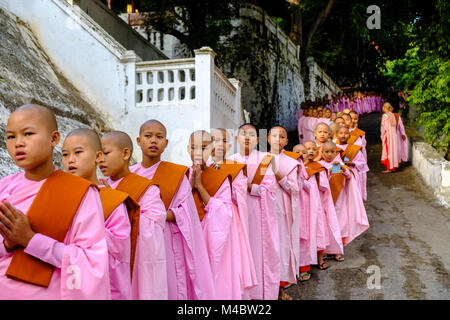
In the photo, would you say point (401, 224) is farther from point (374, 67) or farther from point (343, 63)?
point (374, 67)

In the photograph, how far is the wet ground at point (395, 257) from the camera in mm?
5754

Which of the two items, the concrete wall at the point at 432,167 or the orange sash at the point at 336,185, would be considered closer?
the orange sash at the point at 336,185

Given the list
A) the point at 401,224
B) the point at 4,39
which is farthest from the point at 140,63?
the point at 401,224

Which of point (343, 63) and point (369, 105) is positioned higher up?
point (343, 63)

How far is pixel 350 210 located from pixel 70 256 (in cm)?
595

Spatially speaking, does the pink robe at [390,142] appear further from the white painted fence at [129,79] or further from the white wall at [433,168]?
the white painted fence at [129,79]

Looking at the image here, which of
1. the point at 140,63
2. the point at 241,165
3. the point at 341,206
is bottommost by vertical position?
the point at 341,206

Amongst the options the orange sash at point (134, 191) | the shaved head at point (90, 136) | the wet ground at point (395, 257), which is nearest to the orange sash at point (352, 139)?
the wet ground at point (395, 257)

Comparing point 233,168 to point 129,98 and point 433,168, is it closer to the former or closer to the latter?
point 129,98

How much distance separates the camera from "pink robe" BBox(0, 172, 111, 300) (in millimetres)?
2633

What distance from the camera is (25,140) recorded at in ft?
8.98

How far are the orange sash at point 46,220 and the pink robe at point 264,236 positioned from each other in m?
3.18

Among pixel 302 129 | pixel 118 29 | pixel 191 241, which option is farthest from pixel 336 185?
pixel 118 29

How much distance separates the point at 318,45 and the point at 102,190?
26727mm
